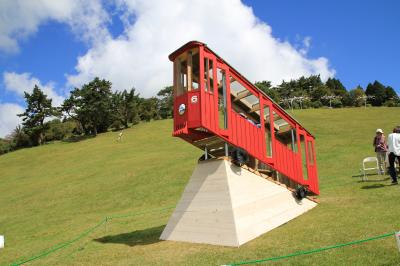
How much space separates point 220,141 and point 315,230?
3.93 m

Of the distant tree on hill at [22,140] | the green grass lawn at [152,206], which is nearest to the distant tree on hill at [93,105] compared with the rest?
the distant tree on hill at [22,140]

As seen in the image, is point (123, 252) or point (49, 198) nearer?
point (123, 252)

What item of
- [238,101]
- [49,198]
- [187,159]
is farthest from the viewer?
[187,159]

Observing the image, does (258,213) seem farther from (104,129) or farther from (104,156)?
(104,129)

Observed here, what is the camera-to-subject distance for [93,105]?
78250 millimetres

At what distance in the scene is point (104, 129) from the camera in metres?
82.2

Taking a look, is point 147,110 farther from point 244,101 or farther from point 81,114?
point 244,101

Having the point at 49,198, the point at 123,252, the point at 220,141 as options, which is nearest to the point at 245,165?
the point at 220,141

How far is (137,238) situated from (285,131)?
7.06 m

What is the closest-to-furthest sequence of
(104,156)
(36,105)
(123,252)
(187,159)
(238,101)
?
(123,252)
(238,101)
(187,159)
(104,156)
(36,105)

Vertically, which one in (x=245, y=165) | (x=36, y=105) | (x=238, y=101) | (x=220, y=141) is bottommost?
(x=245, y=165)

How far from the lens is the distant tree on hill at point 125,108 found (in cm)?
8056

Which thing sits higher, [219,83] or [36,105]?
[36,105]

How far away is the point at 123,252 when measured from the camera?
1078 centimetres
